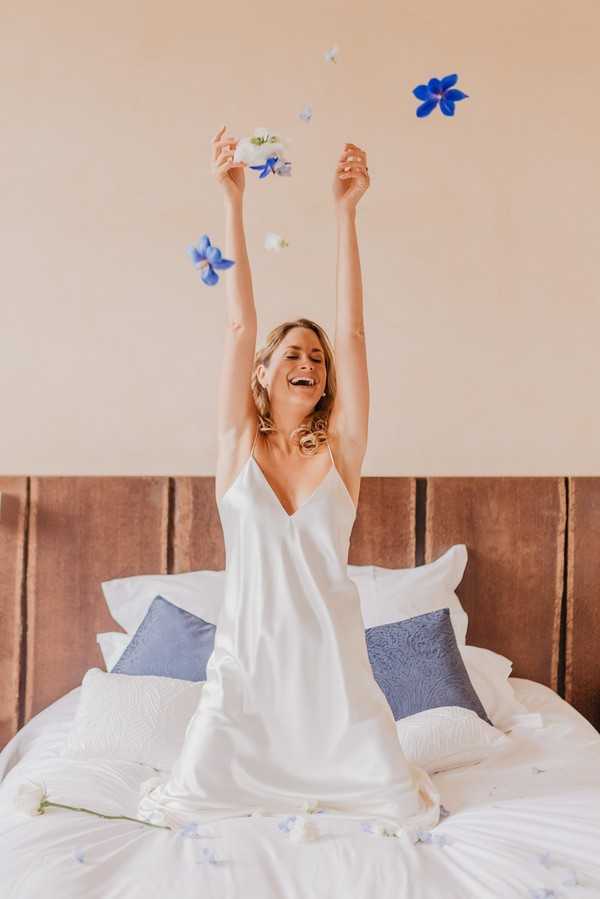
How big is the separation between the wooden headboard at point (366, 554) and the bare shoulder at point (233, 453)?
868 mm

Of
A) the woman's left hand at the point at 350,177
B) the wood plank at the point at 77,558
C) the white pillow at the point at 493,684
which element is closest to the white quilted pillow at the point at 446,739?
the white pillow at the point at 493,684

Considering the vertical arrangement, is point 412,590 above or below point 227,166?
below

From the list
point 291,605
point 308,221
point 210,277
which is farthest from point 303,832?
point 308,221

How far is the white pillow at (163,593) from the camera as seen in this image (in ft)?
8.78

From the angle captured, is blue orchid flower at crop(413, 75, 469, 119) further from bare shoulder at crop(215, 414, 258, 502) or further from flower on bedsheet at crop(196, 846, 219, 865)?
flower on bedsheet at crop(196, 846, 219, 865)

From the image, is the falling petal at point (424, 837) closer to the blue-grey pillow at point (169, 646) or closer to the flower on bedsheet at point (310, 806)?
the flower on bedsheet at point (310, 806)

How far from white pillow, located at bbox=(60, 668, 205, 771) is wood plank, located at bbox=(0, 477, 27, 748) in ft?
1.87

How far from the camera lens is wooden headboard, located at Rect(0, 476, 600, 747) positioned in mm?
2795

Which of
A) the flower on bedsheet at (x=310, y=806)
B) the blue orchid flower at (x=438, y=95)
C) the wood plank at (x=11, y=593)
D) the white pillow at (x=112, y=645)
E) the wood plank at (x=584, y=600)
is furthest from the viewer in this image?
the wood plank at (x=584, y=600)

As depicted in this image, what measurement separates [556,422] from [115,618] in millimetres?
1504

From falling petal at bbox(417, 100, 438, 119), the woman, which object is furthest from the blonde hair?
falling petal at bbox(417, 100, 438, 119)

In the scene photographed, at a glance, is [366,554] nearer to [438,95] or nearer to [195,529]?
[195,529]

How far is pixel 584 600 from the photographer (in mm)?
2920

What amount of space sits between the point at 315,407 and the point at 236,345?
0.29 m
